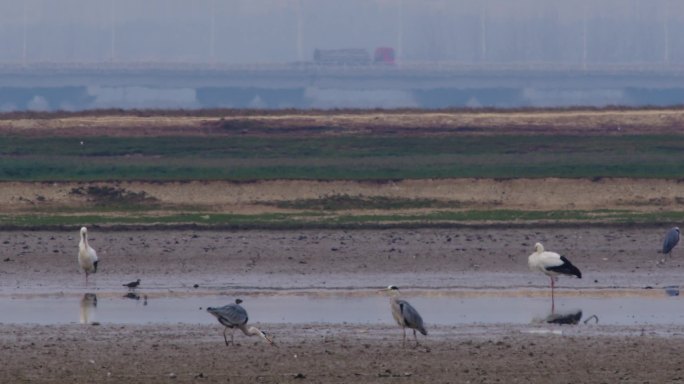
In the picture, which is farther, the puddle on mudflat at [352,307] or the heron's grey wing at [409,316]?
the puddle on mudflat at [352,307]

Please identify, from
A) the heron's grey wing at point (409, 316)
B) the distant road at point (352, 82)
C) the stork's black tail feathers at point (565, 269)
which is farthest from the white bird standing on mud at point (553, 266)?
the distant road at point (352, 82)

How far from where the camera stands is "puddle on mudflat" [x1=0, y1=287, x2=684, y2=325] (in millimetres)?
15211

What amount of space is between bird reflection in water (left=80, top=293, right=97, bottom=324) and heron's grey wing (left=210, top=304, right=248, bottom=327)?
2344mm

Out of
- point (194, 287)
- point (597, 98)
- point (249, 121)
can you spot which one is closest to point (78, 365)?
point (194, 287)

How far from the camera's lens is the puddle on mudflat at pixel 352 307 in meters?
15.2

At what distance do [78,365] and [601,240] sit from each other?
1226 cm

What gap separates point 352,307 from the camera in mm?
16297

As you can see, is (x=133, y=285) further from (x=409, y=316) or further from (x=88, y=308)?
(x=409, y=316)

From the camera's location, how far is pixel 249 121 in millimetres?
42062

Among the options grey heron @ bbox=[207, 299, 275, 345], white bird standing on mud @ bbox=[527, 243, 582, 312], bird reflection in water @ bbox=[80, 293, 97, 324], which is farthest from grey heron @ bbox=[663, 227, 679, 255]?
grey heron @ bbox=[207, 299, 275, 345]

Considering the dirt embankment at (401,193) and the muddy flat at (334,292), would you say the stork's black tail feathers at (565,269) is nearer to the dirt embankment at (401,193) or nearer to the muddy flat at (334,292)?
the muddy flat at (334,292)

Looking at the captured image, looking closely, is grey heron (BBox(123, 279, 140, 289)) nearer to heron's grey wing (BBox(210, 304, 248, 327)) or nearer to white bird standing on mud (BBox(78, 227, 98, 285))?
white bird standing on mud (BBox(78, 227, 98, 285))

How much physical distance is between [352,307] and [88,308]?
2.76m

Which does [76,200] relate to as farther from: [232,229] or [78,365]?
[78,365]
